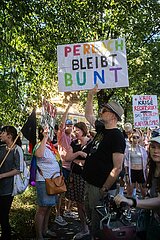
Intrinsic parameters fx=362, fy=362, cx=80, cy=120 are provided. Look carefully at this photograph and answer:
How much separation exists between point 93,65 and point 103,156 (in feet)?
6.01

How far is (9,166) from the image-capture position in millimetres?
4789

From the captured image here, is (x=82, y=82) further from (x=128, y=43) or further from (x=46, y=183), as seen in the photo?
(x=128, y=43)

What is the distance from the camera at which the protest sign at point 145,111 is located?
10.9 meters

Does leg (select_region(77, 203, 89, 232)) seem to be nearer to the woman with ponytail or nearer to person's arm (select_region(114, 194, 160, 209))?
the woman with ponytail

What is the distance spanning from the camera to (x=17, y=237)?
5.24m

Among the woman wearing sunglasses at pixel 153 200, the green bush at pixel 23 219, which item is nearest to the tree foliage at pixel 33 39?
the green bush at pixel 23 219

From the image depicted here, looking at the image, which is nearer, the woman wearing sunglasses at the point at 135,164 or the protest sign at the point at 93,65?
the protest sign at the point at 93,65

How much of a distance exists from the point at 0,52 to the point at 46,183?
3180mm

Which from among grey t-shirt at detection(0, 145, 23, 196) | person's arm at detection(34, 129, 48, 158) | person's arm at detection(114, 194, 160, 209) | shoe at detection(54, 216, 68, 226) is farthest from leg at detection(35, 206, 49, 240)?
person's arm at detection(114, 194, 160, 209)

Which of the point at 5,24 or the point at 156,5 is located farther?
the point at 156,5

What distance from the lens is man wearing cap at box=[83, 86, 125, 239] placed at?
143 inches

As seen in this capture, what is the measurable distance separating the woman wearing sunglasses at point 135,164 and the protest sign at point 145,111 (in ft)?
7.85

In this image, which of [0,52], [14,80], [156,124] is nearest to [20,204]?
[14,80]

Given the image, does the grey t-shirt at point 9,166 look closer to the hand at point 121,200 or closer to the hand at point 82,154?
the hand at point 82,154
